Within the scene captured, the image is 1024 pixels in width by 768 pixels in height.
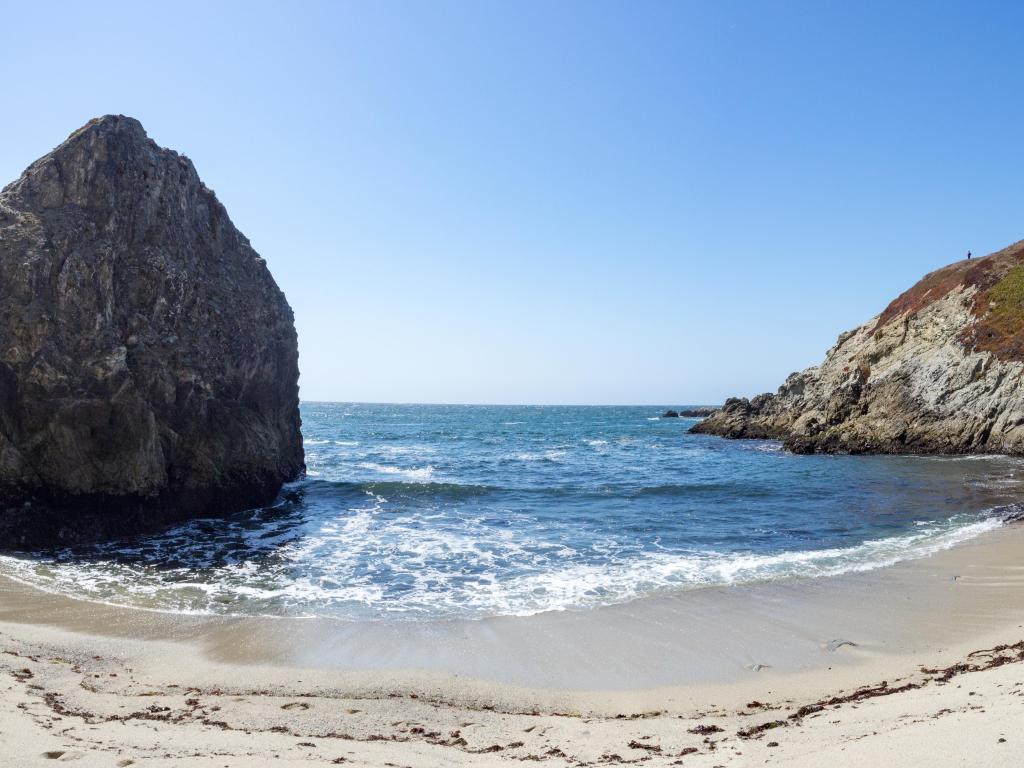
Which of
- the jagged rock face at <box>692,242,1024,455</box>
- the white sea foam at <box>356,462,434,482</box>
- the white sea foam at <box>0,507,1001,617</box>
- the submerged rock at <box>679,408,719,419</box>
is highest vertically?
the jagged rock face at <box>692,242,1024,455</box>

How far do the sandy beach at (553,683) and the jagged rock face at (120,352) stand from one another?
4.92m

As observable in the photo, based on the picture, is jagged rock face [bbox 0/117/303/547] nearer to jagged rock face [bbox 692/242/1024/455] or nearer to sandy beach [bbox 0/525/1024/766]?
sandy beach [bbox 0/525/1024/766]

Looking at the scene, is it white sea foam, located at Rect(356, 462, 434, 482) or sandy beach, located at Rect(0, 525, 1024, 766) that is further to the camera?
white sea foam, located at Rect(356, 462, 434, 482)

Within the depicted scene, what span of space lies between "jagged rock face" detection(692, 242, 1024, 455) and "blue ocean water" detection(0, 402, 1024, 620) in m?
4.06

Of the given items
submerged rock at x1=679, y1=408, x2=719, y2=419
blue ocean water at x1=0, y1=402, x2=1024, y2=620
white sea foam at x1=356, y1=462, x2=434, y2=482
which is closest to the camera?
blue ocean water at x1=0, y1=402, x2=1024, y2=620

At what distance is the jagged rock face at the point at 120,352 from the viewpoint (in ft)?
55.6

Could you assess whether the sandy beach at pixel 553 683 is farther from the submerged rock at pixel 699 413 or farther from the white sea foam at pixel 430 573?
the submerged rock at pixel 699 413

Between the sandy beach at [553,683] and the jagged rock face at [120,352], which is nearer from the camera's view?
the sandy beach at [553,683]

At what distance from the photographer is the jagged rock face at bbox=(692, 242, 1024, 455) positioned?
3678cm

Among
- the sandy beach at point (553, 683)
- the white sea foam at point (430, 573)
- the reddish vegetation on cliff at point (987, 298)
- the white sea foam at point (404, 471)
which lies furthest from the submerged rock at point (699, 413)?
the sandy beach at point (553, 683)

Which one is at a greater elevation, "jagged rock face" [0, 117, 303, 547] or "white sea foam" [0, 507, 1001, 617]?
"jagged rock face" [0, 117, 303, 547]

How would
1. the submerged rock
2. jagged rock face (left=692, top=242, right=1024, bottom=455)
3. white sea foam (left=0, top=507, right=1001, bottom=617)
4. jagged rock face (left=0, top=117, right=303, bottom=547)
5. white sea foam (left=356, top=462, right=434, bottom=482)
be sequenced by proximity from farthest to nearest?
the submerged rock < jagged rock face (left=692, top=242, right=1024, bottom=455) < white sea foam (left=356, top=462, right=434, bottom=482) < jagged rock face (left=0, top=117, right=303, bottom=547) < white sea foam (left=0, top=507, right=1001, bottom=617)

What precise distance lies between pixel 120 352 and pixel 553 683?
54.9 ft

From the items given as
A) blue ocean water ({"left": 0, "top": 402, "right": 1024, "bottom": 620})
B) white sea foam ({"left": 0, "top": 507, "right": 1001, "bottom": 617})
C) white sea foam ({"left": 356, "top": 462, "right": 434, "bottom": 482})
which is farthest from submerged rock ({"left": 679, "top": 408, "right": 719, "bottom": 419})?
white sea foam ({"left": 0, "top": 507, "right": 1001, "bottom": 617})
